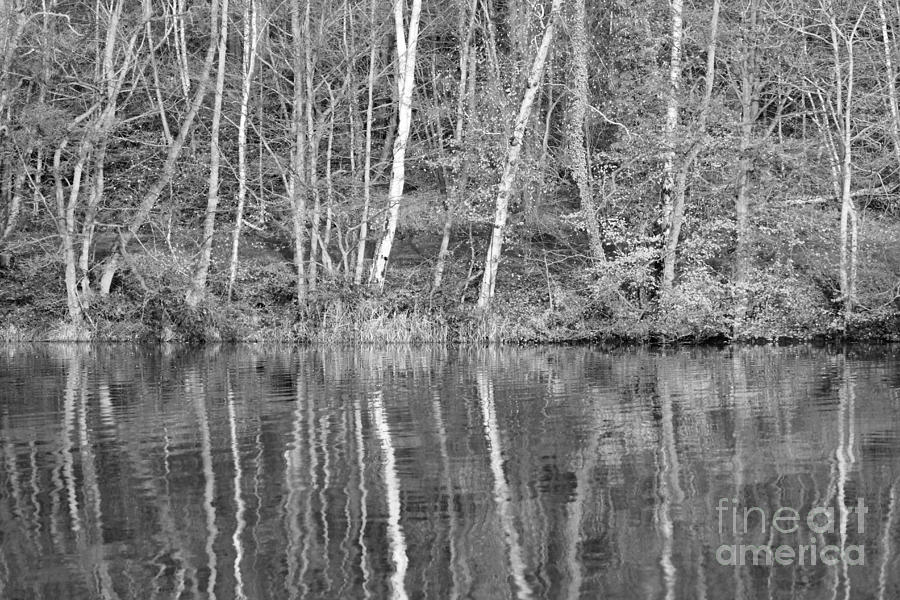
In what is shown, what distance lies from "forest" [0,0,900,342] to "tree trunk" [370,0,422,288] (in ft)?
0.24

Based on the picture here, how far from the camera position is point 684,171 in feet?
94.3

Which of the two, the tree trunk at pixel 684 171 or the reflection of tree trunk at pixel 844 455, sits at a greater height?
the tree trunk at pixel 684 171

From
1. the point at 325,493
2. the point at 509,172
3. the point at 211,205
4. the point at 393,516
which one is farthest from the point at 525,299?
the point at 393,516

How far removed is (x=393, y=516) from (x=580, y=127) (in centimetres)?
2130

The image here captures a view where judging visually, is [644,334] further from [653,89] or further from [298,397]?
[298,397]

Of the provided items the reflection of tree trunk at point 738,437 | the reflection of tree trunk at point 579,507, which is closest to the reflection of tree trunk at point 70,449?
the reflection of tree trunk at point 579,507

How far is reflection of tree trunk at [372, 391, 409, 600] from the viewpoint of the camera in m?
8.30

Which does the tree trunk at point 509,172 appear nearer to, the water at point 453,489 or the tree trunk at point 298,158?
the tree trunk at point 298,158

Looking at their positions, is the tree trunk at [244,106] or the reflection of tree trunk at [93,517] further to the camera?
the tree trunk at [244,106]

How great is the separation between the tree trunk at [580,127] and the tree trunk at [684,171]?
166 centimetres

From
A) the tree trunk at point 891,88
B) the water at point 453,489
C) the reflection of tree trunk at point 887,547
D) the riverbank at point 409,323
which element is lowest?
the reflection of tree trunk at point 887,547

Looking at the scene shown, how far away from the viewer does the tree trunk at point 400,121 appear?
1201 inches

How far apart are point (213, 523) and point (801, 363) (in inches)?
623

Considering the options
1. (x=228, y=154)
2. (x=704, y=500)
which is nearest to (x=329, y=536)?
(x=704, y=500)
